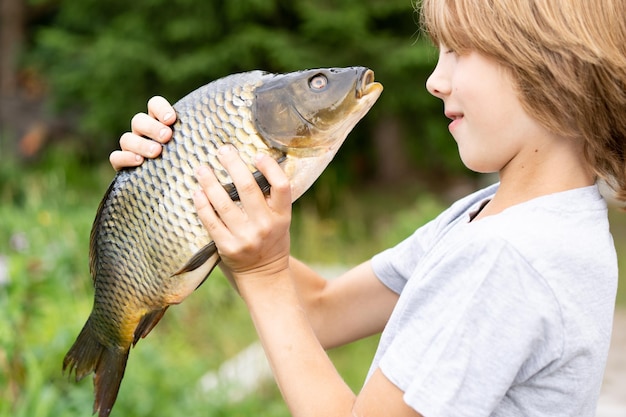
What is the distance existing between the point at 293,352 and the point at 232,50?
18.9 feet

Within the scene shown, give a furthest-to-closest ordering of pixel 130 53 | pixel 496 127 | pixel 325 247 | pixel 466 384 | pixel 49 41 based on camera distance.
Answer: pixel 49 41
pixel 130 53
pixel 325 247
pixel 496 127
pixel 466 384

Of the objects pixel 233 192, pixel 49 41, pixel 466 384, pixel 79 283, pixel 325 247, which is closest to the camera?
pixel 466 384

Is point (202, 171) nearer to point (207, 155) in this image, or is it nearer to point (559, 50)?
point (207, 155)

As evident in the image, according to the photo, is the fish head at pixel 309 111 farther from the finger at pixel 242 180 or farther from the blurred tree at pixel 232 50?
the blurred tree at pixel 232 50

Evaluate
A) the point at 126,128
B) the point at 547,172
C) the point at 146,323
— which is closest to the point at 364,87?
the point at 547,172

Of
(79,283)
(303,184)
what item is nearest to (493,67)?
Answer: (303,184)

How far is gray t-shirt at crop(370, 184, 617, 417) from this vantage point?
1.24 m

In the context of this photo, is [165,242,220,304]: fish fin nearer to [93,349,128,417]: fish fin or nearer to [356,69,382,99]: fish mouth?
[93,349,128,417]: fish fin

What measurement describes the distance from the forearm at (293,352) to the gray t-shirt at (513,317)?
11cm

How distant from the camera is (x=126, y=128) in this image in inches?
312

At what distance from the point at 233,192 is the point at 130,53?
19.9 feet

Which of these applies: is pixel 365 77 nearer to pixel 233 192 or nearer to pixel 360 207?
pixel 233 192

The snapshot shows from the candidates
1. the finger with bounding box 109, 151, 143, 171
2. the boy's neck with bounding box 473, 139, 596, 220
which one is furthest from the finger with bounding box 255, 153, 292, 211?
the boy's neck with bounding box 473, 139, 596, 220

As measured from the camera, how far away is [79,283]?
4.43 m
